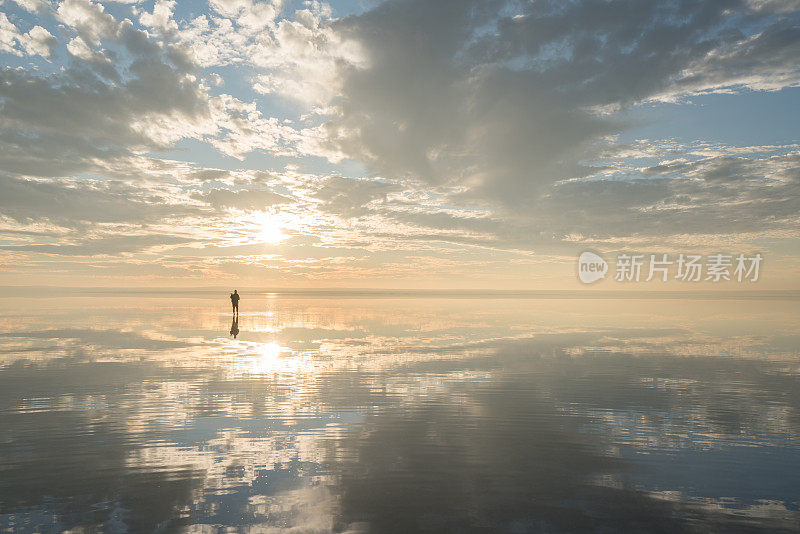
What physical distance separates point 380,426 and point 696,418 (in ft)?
35.5

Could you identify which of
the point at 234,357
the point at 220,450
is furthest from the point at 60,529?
the point at 234,357

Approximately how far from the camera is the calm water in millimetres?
9312

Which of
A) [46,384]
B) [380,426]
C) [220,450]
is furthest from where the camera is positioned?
[46,384]

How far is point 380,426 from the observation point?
15117mm

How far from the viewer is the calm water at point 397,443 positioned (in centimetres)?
931

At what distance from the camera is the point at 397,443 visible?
13.5 metres

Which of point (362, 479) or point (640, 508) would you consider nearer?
point (640, 508)

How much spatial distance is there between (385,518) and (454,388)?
1203cm

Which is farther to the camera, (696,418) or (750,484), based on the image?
(696,418)

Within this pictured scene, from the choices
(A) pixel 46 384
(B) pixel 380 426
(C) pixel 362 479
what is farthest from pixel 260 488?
(A) pixel 46 384

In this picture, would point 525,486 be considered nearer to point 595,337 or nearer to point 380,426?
point 380,426

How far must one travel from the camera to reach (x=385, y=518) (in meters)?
9.08

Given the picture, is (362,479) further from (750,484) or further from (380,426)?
(750,484)

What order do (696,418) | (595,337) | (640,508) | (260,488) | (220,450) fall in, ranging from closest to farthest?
1. (640,508)
2. (260,488)
3. (220,450)
4. (696,418)
5. (595,337)
